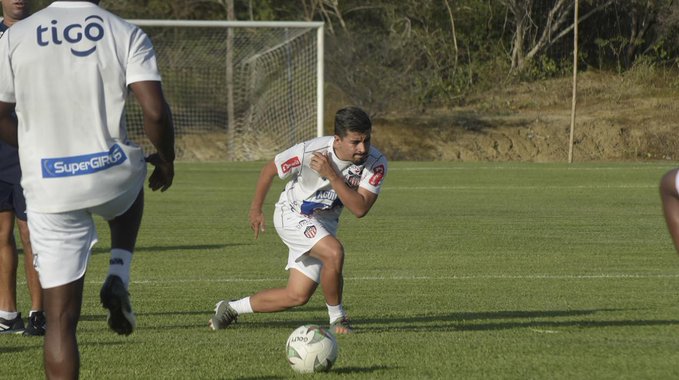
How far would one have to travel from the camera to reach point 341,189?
26.7 feet

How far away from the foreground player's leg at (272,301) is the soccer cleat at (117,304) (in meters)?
3.18

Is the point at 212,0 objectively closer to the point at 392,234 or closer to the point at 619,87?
the point at 619,87

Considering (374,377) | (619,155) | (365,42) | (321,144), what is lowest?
(619,155)

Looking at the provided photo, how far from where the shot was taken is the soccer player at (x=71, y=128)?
5129 mm

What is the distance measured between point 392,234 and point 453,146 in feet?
67.7

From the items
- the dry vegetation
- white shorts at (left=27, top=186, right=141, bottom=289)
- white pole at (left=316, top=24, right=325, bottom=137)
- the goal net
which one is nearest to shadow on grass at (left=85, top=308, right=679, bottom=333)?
white shorts at (left=27, top=186, right=141, bottom=289)

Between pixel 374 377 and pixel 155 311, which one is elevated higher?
pixel 374 377

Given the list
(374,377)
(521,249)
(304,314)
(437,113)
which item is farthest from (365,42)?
(374,377)

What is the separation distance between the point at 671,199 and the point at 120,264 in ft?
7.41

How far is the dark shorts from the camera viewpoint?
847 centimetres

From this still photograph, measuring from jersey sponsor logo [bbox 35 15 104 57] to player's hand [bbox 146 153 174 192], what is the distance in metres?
0.56

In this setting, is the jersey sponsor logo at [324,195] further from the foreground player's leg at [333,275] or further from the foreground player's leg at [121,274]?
the foreground player's leg at [121,274]

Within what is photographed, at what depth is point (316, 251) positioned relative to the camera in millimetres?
8336

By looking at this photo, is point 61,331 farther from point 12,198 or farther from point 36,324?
point 12,198
